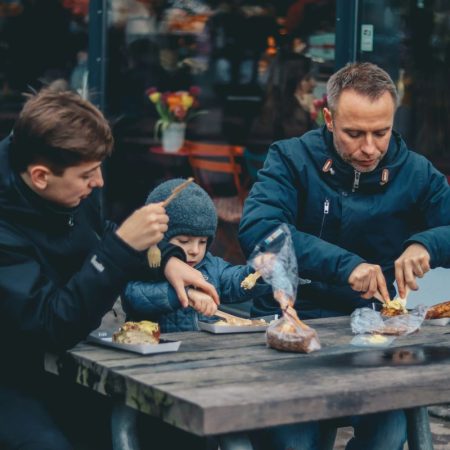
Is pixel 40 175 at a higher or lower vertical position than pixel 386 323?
higher

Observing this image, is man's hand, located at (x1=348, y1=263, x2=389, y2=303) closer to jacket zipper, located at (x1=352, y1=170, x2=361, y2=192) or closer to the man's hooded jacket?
the man's hooded jacket

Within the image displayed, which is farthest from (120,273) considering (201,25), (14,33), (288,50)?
(14,33)

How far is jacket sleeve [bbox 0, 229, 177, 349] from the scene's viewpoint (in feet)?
9.62

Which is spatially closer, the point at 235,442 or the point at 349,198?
the point at 235,442

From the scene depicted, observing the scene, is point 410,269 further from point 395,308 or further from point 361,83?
point 361,83

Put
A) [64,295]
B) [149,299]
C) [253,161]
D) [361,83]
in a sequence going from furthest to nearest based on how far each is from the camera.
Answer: [253,161] < [361,83] < [149,299] < [64,295]

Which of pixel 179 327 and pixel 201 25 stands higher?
pixel 201 25

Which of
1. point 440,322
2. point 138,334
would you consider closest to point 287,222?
point 440,322

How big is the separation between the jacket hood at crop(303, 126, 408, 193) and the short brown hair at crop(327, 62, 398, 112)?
0.14 meters

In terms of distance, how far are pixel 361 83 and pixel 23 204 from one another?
1.17 m

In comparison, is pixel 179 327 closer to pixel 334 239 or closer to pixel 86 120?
pixel 334 239

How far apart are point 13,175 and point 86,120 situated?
234mm

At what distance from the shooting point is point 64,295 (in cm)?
296

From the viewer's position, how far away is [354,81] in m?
3.75
